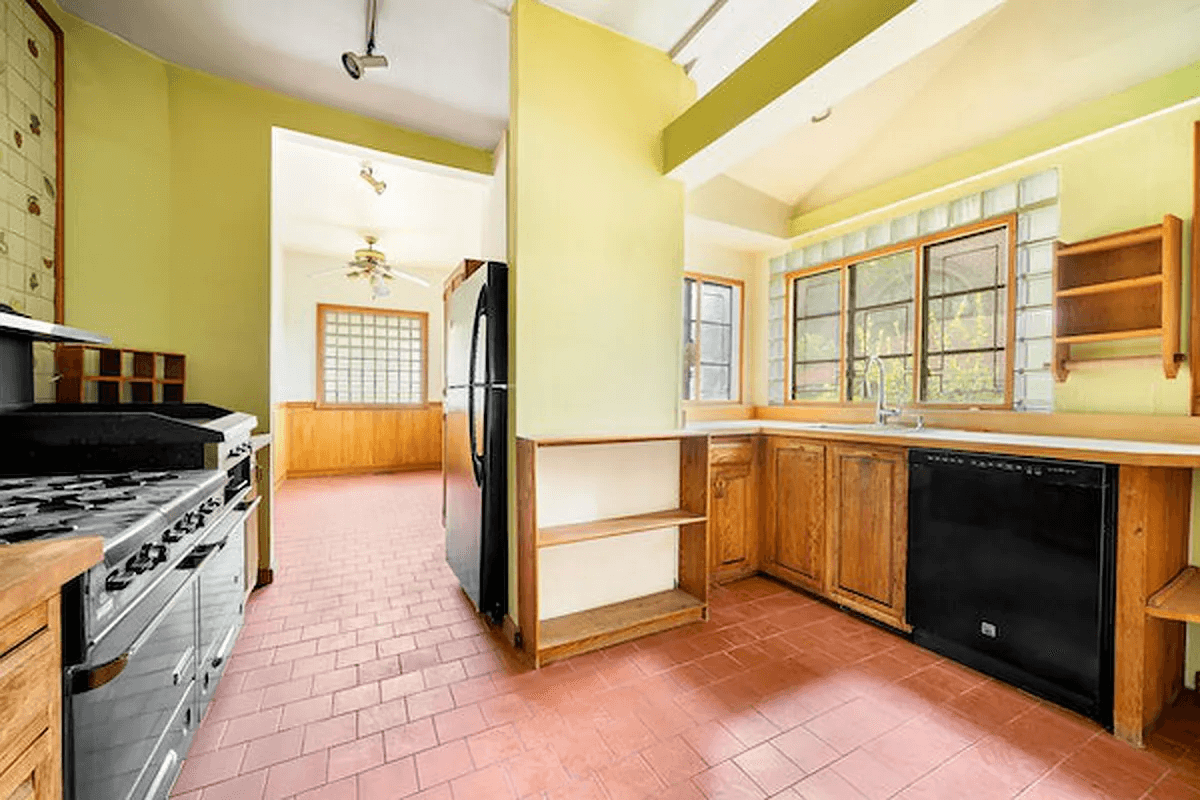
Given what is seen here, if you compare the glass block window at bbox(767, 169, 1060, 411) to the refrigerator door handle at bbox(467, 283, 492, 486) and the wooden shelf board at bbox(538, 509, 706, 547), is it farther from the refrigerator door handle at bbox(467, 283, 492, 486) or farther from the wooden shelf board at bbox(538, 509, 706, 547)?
the refrigerator door handle at bbox(467, 283, 492, 486)

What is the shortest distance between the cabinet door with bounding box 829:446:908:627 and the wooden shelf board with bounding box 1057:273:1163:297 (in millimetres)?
1083

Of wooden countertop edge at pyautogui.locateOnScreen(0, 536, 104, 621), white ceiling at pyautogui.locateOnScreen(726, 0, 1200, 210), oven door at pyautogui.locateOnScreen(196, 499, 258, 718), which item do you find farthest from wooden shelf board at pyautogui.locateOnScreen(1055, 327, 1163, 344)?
oven door at pyautogui.locateOnScreen(196, 499, 258, 718)

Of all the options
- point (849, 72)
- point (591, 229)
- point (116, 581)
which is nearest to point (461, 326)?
point (591, 229)

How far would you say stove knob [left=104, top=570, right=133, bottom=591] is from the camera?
992mm

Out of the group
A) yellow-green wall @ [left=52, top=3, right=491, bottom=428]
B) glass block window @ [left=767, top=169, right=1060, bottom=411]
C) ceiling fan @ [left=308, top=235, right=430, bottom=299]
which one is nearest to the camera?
yellow-green wall @ [left=52, top=3, right=491, bottom=428]

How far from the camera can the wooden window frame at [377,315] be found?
22.4 ft

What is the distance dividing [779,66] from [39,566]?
261 cm

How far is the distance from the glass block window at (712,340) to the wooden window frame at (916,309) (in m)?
0.41

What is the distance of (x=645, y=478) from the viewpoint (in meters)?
2.62

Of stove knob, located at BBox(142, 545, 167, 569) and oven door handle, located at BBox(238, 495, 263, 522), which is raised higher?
stove knob, located at BBox(142, 545, 167, 569)

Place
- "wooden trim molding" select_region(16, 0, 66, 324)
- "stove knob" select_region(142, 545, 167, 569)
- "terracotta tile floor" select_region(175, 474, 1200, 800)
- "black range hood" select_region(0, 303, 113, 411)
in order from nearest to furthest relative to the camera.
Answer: "stove knob" select_region(142, 545, 167, 569)
"terracotta tile floor" select_region(175, 474, 1200, 800)
"black range hood" select_region(0, 303, 113, 411)
"wooden trim molding" select_region(16, 0, 66, 324)

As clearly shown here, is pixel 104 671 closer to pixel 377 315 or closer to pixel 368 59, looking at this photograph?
pixel 368 59

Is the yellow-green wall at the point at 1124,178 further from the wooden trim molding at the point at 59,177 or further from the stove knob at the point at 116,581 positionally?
the wooden trim molding at the point at 59,177

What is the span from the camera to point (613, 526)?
2359mm
